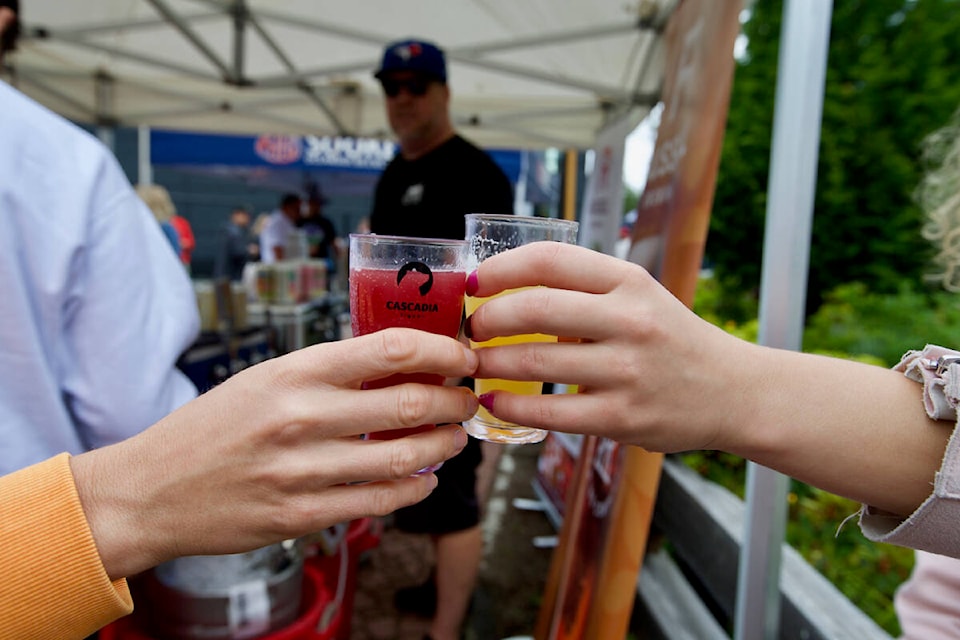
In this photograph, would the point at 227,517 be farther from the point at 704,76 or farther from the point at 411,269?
the point at 704,76

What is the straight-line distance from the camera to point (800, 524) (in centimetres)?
253

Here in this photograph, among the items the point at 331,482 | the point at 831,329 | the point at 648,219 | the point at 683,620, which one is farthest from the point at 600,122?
the point at 331,482

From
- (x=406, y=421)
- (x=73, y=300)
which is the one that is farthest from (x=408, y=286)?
(x=73, y=300)

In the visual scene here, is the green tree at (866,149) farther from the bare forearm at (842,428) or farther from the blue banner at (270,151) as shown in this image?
the bare forearm at (842,428)

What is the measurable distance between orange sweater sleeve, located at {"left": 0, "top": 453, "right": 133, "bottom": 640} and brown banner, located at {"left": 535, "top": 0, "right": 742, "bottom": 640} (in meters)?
1.26

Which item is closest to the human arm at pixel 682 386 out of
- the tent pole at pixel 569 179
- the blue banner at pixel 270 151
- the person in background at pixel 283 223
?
the person in background at pixel 283 223

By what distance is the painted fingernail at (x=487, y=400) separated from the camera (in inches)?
33.3

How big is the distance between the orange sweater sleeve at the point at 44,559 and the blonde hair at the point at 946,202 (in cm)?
168

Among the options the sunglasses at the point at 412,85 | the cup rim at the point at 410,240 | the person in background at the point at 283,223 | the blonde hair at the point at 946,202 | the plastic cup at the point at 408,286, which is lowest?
the plastic cup at the point at 408,286

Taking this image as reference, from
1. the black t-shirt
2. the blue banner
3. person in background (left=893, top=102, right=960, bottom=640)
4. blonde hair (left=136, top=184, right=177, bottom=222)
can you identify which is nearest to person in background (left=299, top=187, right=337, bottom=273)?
the blue banner

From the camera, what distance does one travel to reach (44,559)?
0.67m

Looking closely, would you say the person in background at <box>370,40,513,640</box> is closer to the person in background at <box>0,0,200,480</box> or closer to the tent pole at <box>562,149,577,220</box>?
the person in background at <box>0,0,200,480</box>

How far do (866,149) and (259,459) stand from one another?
7.11m

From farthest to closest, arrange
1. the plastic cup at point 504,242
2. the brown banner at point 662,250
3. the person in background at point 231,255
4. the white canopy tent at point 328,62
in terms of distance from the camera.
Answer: the person in background at point 231,255 < the white canopy tent at point 328,62 < the brown banner at point 662,250 < the plastic cup at point 504,242
